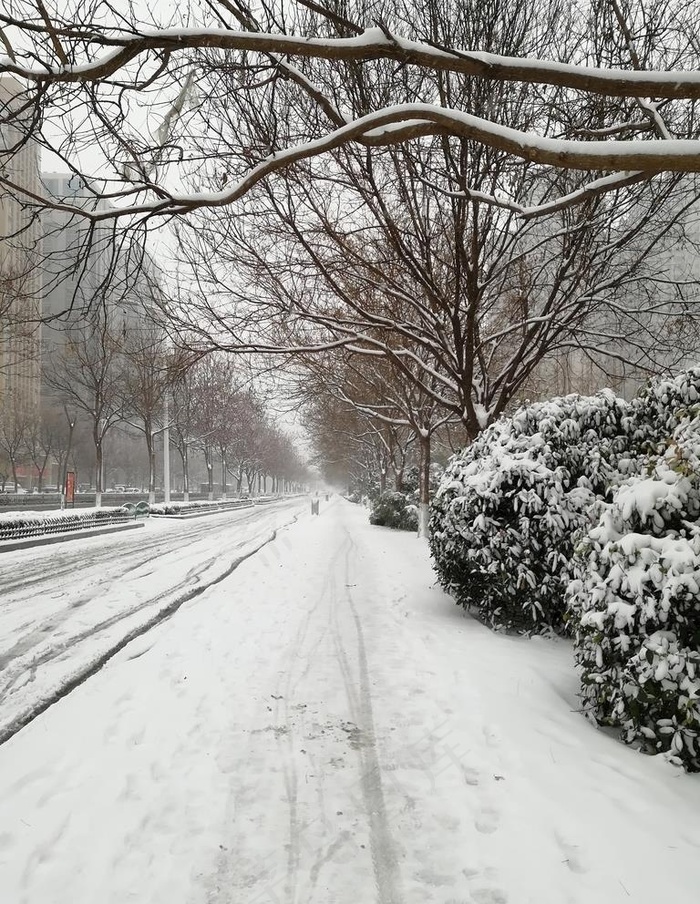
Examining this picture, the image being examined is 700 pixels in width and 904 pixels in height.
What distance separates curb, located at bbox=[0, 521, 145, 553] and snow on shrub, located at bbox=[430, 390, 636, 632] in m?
13.0

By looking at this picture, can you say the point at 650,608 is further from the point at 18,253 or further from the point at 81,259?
the point at 18,253

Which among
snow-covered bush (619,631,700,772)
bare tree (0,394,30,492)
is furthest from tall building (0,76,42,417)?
snow-covered bush (619,631,700,772)

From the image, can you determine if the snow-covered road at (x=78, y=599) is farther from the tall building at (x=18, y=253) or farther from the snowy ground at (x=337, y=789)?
the tall building at (x=18, y=253)

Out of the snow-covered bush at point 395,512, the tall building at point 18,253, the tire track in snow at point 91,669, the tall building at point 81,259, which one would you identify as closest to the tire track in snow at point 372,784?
the tire track in snow at point 91,669

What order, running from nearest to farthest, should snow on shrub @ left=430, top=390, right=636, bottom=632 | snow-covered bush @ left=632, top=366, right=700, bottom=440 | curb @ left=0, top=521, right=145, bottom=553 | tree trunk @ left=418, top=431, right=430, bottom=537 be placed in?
snow-covered bush @ left=632, top=366, right=700, bottom=440 < snow on shrub @ left=430, top=390, right=636, bottom=632 < curb @ left=0, top=521, right=145, bottom=553 < tree trunk @ left=418, top=431, right=430, bottom=537

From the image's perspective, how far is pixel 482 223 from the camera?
407 inches

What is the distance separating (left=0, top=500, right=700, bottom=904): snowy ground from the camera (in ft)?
8.15

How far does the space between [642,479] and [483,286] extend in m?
5.94

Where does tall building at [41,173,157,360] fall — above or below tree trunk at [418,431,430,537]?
above

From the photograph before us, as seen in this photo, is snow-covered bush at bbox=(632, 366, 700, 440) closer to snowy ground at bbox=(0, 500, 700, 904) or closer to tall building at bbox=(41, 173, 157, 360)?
snowy ground at bbox=(0, 500, 700, 904)

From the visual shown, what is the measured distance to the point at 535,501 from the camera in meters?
5.79

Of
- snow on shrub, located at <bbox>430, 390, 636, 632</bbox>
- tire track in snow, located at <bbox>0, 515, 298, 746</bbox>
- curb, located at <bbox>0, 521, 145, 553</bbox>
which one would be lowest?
tire track in snow, located at <bbox>0, 515, 298, 746</bbox>

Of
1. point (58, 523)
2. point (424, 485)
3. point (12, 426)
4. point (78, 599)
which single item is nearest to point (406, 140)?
point (78, 599)

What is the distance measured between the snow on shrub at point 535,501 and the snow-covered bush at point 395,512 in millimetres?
14124
